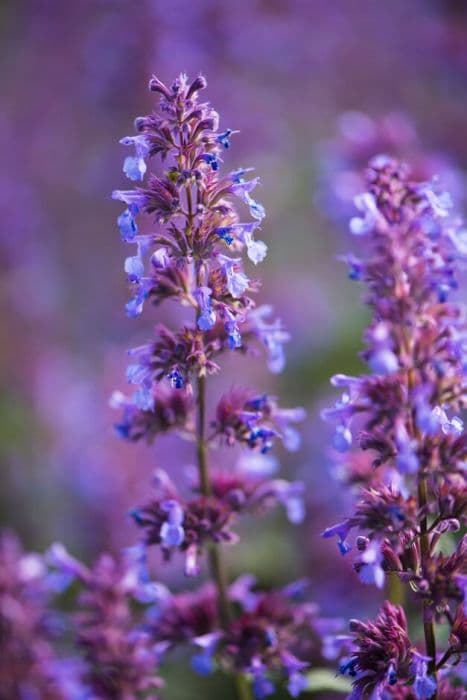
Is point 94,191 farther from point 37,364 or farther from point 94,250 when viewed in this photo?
point 94,250

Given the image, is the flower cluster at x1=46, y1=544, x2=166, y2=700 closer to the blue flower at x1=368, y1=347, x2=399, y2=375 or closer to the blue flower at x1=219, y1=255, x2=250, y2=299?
the blue flower at x1=219, y1=255, x2=250, y2=299

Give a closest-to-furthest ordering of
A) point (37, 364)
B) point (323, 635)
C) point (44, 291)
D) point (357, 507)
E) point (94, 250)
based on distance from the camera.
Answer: point (357, 507) < point (323, 635) < point (37, 364) < point (44, 291) < point (94, 250)

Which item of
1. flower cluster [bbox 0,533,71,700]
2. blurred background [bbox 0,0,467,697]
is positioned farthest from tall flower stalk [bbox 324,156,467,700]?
blurred background [bbox 0,0,467,697]

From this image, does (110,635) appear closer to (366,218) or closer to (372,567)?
(372,567)

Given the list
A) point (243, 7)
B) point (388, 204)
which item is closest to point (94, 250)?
point (243, 7)

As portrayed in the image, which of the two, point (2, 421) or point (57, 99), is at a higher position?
point (57, 99)

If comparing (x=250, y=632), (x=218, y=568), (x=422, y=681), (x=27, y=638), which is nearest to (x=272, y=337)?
(x=218, y=568)

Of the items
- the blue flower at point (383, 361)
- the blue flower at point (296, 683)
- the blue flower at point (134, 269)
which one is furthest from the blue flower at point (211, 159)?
the blue flower at point (296, 683)
